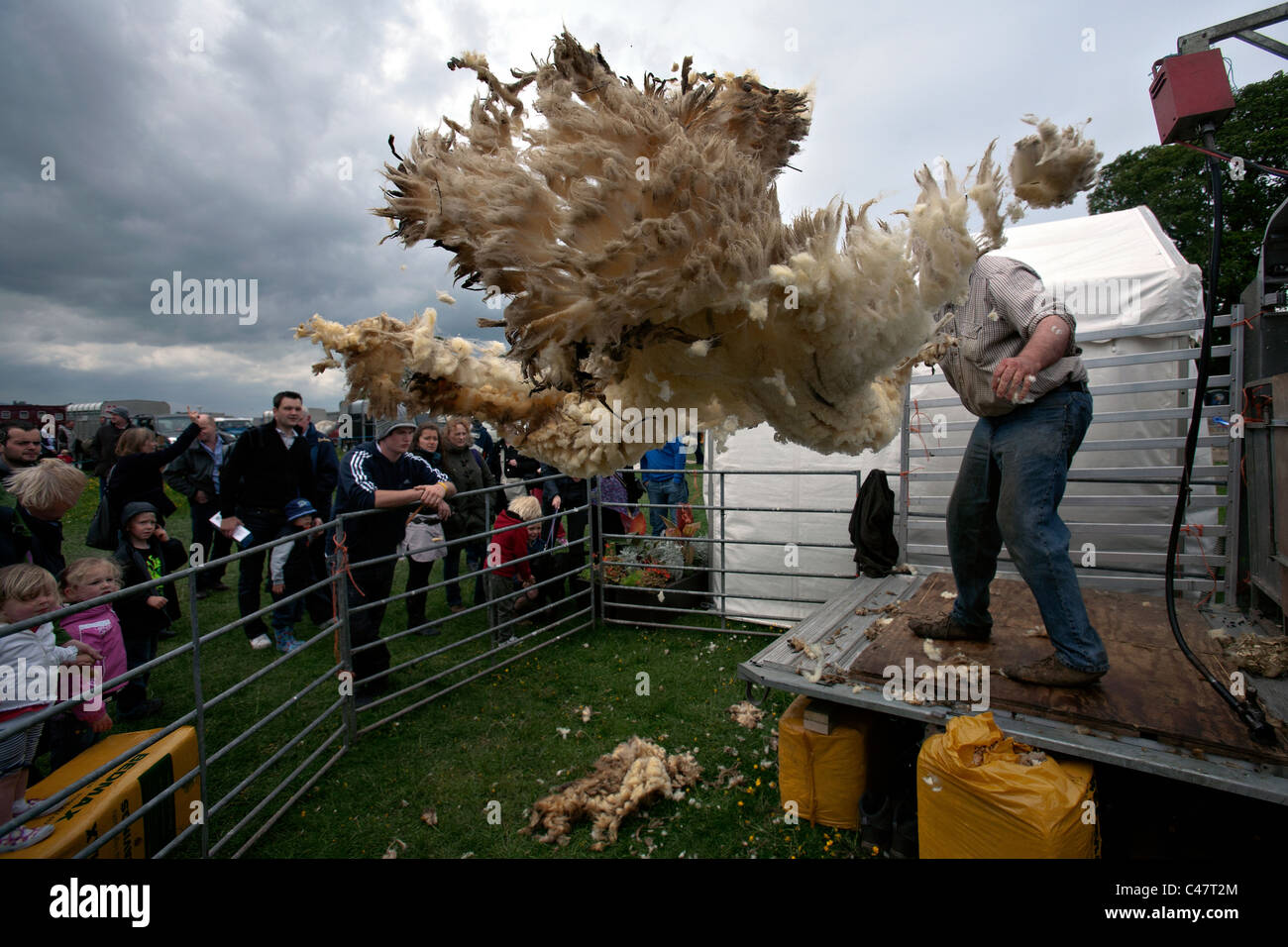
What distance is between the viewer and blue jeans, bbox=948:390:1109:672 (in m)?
2.47

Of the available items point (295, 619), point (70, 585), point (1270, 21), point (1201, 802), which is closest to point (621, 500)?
point (295, 619)

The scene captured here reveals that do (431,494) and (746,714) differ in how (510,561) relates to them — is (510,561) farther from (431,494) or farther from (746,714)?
(746,714)

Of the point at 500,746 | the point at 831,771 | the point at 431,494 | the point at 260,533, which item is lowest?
the point at 500,746

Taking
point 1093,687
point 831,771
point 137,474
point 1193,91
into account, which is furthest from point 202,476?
point 1193,91

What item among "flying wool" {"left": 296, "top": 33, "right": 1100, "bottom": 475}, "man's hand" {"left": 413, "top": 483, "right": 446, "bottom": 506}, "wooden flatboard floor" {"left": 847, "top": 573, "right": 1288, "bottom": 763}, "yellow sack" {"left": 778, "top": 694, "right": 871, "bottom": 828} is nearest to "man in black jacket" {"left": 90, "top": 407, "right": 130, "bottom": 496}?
"man's hand" {"left": 413, "top": 483, "right": 446, "bottom": 506}

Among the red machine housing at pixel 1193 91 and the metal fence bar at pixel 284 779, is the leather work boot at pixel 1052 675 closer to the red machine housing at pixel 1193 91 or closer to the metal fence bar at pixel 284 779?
the red machine housing at pixel 1193 91

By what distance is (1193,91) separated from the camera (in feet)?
6.77

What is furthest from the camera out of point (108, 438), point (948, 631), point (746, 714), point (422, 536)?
point (108, 438)

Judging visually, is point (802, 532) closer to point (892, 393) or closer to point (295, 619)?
point (892, 393)

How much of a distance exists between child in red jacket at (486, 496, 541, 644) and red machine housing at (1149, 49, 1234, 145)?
4529mm

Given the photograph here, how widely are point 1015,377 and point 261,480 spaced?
531 cm

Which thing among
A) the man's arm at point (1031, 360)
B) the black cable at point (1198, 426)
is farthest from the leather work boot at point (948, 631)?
the man's arm at point (1031, 360)

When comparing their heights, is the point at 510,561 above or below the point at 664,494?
below

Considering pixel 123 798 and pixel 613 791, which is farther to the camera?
pixel 613 791
